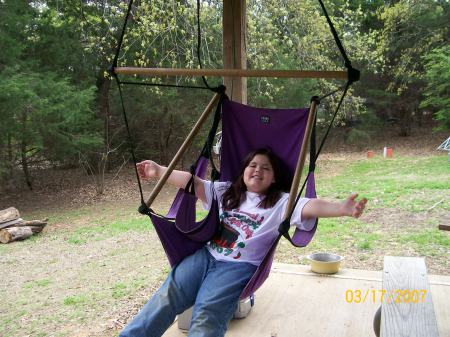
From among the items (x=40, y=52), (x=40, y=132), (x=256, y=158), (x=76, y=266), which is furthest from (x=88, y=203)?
(x=256, y=158)

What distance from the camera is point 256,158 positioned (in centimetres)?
208

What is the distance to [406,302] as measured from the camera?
154 cm

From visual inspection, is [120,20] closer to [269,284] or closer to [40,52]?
[40,52]

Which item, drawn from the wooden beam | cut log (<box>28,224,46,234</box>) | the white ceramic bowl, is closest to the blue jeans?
the wooden beam

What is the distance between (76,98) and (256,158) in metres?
4.43

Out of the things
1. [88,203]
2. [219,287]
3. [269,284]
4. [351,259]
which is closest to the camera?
[219,287]

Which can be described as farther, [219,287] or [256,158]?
[256,158]

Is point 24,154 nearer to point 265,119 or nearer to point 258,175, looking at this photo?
point 265,119

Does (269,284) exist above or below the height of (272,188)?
below

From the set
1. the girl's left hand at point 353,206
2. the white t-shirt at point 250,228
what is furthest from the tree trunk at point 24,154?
the girl's left hand at point 353,206

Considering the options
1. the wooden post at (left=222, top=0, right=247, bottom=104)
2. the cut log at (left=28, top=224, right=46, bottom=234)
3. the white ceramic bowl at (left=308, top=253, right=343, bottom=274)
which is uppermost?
the wooden post at (left=222, top=0, right=247, bottom=104)

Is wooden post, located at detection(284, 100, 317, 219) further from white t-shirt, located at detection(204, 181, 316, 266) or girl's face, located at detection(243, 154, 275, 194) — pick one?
girl's face, located at detection(243, 154, 275, 194)

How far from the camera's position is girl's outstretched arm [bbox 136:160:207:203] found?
1.98m

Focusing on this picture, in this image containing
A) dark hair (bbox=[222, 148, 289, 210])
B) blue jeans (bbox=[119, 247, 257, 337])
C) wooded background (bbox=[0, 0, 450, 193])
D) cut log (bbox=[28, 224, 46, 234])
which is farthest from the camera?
wooded background (bbox=[0, 0, 450, 193])
